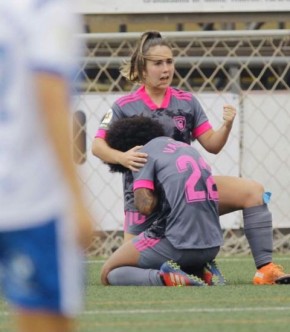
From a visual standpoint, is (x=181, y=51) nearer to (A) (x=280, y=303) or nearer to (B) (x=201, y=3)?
(B) (x=201, y=3)

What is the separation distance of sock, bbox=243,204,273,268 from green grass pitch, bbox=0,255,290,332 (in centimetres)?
16

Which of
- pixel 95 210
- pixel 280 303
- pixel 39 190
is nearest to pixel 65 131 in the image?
pixel 39 190

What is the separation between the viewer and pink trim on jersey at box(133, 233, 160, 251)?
680 centimetres

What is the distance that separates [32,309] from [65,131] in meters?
0.41

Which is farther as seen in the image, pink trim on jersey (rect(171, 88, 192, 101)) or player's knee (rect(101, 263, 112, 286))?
pink trim on jersey (rect(171, 88, 192, 101))

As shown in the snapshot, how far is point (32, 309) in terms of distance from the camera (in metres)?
3.15

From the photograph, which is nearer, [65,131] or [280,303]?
[65,131]

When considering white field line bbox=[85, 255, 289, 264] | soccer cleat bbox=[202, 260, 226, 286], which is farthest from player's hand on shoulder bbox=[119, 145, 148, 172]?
white field line bbox=[85, 255, 289, 264]

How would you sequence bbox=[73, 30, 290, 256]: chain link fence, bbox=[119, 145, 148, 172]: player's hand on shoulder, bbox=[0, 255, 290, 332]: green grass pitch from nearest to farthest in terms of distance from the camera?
bbox=[0, 255, 290, 332]: green grass pitch < bbox=[119, 145, 148, 172]: player's hand on shoulder < bbox=[73, 30, 290, 256]: chain link fence

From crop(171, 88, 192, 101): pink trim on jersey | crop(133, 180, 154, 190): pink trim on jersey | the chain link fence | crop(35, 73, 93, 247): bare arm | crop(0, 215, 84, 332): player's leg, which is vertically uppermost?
crop(35, 73, 93, 247): bare arm

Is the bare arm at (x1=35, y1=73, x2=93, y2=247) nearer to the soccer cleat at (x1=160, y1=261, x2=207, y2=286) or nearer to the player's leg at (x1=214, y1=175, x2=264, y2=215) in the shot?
the soccer cleat at (x1=160, y1=261, x2=207, y2=286)

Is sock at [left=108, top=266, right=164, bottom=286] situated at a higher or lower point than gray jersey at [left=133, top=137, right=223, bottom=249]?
lower

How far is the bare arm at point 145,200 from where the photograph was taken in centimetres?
666

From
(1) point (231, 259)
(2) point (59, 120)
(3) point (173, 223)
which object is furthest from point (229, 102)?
(2) point (59, 120)
